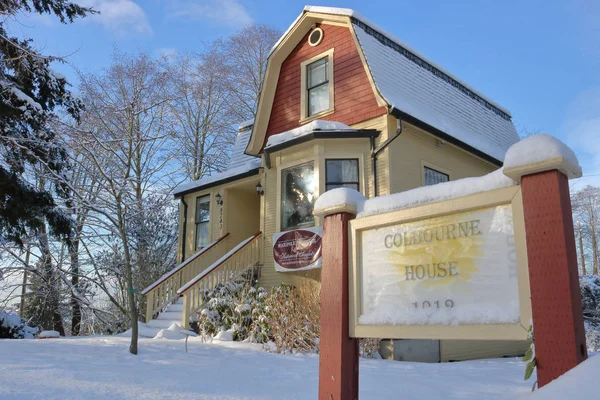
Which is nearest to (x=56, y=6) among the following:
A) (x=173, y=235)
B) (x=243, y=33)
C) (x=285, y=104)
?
(x=285, y=104)

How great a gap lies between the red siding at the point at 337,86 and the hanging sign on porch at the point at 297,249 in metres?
2.80

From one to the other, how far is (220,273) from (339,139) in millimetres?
4024

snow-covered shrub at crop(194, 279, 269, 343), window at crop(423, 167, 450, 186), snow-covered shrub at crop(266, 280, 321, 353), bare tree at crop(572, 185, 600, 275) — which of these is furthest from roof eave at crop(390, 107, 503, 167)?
bare tree at crop(572, 185, 600, 275)

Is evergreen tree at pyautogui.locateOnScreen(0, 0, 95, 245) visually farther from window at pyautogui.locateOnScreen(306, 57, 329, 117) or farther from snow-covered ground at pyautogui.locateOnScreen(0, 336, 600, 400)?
window at pyautogui.locateOnScreen(306, 57, 329, 117)

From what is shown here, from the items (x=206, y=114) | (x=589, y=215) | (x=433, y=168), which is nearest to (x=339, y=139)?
(x=433, y=168)

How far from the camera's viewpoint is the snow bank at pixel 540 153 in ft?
7.67

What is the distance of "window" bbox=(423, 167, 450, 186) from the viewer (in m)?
11.2

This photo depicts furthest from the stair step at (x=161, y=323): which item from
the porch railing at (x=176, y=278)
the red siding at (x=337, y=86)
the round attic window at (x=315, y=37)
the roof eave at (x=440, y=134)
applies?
the round attic window at (x=315, y=37)

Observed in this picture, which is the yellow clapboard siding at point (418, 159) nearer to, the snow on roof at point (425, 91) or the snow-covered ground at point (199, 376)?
the snow on roof at point (425, 91)

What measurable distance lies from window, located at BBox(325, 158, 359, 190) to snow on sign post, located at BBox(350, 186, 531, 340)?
24.2 ft

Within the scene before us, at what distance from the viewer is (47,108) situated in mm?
10523

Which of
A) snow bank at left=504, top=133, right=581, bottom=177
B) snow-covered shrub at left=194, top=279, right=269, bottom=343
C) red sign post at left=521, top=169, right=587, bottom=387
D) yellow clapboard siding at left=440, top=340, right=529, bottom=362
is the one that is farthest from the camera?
yellow clapboard siding at left=440, top=340, right=529, bottom=362

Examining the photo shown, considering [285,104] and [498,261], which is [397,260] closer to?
[498,261]

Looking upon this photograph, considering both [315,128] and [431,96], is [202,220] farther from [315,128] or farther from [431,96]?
[431,96]
